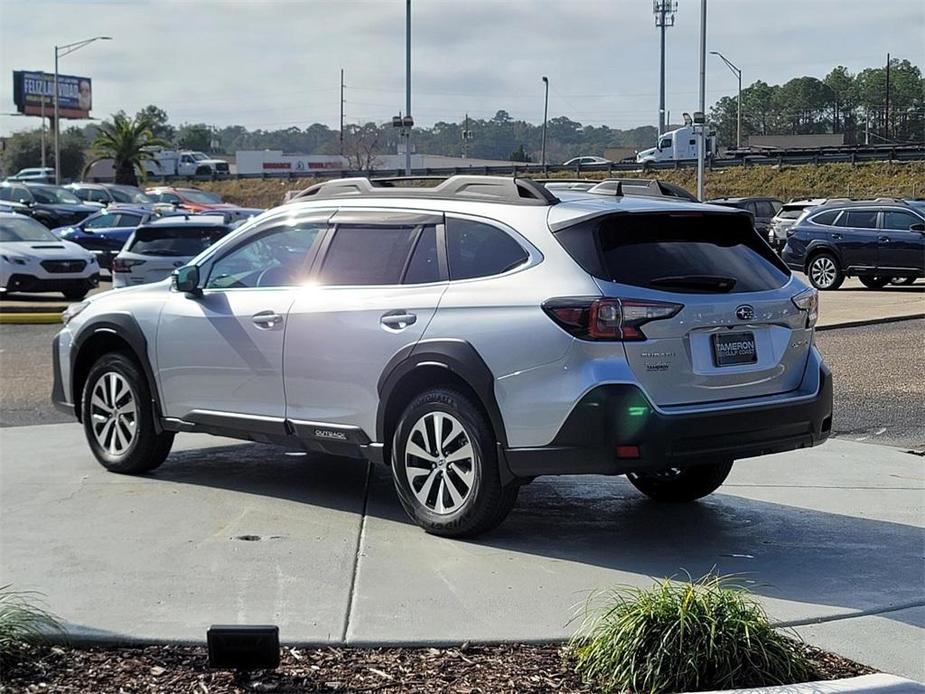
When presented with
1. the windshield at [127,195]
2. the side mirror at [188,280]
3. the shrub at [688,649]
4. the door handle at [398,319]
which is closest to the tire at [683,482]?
the door handle at [398,319]

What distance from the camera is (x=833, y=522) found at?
7.28 m

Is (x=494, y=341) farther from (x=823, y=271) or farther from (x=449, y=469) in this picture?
(x=823, y=271)

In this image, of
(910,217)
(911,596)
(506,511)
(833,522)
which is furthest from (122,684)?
(910,217)

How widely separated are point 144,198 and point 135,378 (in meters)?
38.6

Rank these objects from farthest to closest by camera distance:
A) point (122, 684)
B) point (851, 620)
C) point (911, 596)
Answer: point (911, 596) < point (851, 620) < point (122, 684)

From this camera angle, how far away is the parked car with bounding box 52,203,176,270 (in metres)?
29.2

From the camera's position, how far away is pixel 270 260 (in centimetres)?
→ 786

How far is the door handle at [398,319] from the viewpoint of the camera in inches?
269

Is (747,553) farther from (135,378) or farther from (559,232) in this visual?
(135,378)

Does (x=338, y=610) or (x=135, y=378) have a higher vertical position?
(x=135, y=378)

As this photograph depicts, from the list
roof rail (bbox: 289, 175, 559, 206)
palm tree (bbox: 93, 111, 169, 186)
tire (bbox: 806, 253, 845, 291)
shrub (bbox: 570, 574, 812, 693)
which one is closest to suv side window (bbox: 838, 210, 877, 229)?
tire (bbox: 806, 253, 845, 291)

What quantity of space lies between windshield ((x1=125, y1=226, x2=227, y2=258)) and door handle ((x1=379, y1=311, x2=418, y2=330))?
14077 mm

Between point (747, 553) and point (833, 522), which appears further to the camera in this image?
point (833, 522)

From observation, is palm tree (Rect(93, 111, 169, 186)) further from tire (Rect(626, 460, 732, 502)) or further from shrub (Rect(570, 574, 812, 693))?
shrub (Rect(570, 574, 812, 693))
